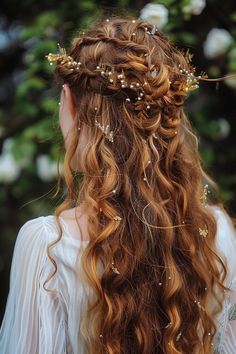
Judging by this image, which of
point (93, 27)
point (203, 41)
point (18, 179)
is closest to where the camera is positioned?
point (93, 27)

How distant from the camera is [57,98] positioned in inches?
102

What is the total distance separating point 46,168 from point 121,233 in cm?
121

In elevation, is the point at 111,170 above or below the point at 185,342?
above

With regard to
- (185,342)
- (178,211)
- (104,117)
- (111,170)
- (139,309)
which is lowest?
(185,342)

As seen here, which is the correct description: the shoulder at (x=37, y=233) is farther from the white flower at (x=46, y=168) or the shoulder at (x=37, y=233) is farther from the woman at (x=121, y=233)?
the white flower at (x=46, y=168)

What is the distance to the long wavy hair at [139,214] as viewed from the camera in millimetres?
1605

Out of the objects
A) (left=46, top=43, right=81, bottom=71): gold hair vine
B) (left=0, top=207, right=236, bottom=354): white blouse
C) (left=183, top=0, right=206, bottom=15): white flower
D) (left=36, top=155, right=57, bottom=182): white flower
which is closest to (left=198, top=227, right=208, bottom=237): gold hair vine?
(left=0, top=207, right=236, bottom=354): white blouse

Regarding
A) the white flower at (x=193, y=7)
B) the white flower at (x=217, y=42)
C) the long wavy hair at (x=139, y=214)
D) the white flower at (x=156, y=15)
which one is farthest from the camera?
the white flower at (x=217, y=42)

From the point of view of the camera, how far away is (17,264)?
169cm

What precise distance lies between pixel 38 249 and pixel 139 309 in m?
0.27

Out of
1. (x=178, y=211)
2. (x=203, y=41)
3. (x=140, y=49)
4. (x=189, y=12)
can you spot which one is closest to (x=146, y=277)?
(x=178, y=211)

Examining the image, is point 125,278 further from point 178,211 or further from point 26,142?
point 26,142

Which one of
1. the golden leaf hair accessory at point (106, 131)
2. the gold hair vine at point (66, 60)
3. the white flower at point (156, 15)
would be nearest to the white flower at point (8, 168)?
the white flower at point (156, 15)

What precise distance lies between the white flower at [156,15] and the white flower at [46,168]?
2.35ft
